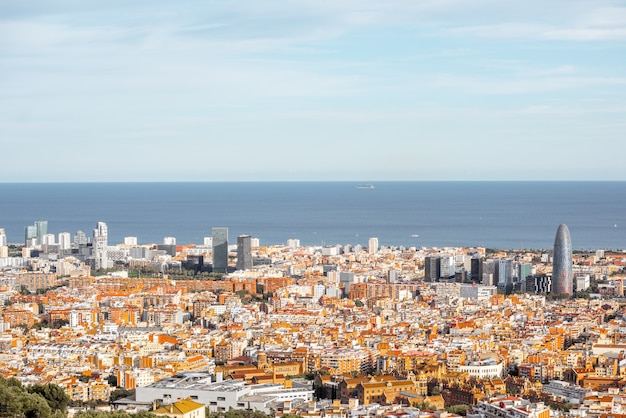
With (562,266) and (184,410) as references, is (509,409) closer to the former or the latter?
(184,410)

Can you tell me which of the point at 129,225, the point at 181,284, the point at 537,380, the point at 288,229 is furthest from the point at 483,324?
the point at 129,225

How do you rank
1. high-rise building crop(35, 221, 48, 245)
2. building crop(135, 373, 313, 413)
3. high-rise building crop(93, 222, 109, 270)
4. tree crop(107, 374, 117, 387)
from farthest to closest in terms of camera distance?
high-rise building crop(35, 221, 48, 245) < high-rise building crop(93, 222, 109, 270) < tree crop(107, 374, 117, 387) < building crop(135, 373, 313, 413)

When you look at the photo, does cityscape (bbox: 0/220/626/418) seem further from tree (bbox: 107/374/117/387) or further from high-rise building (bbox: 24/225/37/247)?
high-rise building (bbox: 24/225/37/247)

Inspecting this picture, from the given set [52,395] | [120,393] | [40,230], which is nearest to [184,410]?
[52,395]

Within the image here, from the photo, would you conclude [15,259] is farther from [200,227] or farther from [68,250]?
[200,227]

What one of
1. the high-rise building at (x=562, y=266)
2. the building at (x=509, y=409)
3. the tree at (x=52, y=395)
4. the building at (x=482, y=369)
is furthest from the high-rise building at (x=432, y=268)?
the tree at (x=52, y=395)

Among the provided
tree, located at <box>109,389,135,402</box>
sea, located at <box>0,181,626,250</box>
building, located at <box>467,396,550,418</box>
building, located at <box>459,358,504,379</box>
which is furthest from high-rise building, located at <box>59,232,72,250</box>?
building, located at <box>467,396,550,418</box>

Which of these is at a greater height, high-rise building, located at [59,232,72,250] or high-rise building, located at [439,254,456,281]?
high-rise building, located at [59,232,72,250]

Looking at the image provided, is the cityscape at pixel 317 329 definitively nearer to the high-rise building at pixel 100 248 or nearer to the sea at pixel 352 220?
the high-rise building at pixel 100 248
